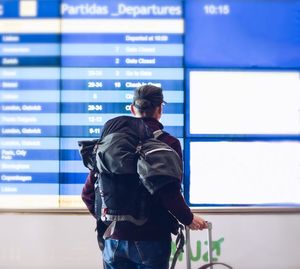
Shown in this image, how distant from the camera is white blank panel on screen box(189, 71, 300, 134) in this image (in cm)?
387

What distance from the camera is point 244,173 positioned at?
3.83 meters

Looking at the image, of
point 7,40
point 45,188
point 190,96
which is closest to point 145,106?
point 190,96

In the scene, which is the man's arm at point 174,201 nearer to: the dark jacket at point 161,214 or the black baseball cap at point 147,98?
the dark jacket at point 161,214

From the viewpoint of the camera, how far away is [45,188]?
3.89 metres

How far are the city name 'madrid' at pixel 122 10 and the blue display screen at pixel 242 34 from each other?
146 millimetres

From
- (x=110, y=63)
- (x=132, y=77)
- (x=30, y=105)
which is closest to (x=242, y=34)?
(x=132, y=77)

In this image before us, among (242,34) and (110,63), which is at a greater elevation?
(242,34)

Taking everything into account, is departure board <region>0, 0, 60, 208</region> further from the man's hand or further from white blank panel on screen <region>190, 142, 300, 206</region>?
the man's hand

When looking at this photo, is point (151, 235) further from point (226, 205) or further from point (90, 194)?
point (226, 205)

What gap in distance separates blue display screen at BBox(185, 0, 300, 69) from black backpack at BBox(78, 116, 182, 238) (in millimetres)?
1555

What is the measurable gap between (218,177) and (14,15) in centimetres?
213

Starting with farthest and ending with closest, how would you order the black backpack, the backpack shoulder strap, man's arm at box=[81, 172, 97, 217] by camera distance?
man's arm at box=[81, 172, 97, 217] → the backpack shoulder strap → the black backpack

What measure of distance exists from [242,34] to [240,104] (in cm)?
57

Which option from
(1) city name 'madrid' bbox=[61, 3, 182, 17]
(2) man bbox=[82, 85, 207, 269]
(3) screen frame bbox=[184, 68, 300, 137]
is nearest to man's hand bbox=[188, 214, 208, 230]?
(2) man bbox=[82, 85, 207, 269]
